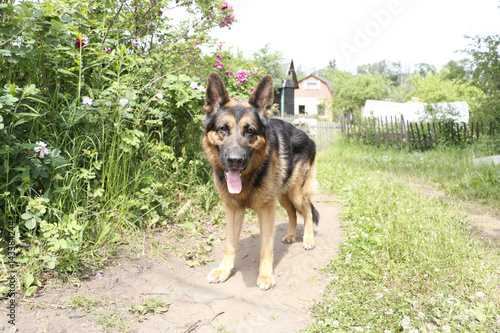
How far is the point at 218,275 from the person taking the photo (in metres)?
3.49

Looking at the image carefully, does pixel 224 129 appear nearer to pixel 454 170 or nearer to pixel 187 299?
pixel 187 299

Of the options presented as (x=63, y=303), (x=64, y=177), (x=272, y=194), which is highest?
(x=64, y=177)

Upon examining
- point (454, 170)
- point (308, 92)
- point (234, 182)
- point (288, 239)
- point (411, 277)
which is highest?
point (308, 92)

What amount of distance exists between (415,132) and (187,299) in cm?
1318

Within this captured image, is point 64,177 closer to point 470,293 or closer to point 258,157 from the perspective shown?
point 258,157

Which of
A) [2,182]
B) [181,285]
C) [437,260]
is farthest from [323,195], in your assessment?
[2,182]

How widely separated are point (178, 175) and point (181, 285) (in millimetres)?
2044

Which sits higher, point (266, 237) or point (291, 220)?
point (266, 237)

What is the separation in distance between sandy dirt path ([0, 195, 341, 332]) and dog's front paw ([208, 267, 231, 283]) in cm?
6

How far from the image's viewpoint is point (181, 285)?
10.8ft

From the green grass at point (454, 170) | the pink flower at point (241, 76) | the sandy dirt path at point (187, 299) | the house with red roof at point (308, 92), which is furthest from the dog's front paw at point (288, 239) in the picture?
the house with red roof at point (308, 92)

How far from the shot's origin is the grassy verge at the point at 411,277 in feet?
8.15

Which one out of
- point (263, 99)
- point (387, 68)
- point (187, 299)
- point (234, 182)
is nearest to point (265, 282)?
point (187, 299)

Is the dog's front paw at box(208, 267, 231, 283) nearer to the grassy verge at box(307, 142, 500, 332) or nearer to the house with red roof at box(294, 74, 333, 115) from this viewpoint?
the grassy verge at box(307, 142, 500, 332)
